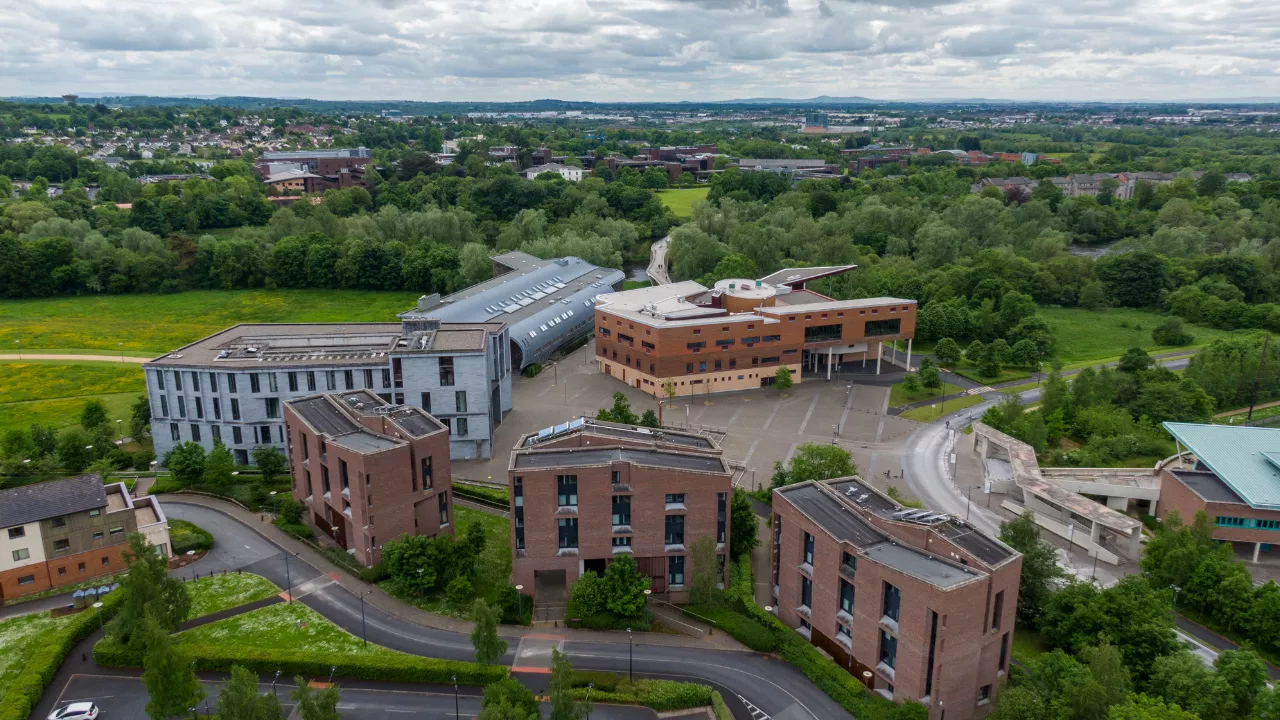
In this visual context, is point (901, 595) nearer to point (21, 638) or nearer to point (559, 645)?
point (559, 645)

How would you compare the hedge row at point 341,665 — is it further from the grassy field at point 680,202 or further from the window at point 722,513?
the grassy field at point 680,202

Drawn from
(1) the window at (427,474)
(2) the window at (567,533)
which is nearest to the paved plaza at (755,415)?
(1) the window at (427,474)

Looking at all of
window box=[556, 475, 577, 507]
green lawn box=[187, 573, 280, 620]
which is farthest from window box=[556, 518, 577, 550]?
green lawn box=[187, 573, 280, 620]

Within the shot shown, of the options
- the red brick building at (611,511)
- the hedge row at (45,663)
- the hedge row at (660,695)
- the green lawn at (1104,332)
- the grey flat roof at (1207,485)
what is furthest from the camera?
the green lawn at (1104,332)

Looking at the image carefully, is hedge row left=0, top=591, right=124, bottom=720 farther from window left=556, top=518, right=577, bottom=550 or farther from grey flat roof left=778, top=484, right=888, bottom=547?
grey flat roof left=778, top=484, right=888, bottom=547

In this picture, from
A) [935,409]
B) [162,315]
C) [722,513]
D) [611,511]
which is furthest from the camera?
[162,315]

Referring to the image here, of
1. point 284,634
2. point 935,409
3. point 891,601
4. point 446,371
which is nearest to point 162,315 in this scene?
point 446,371
